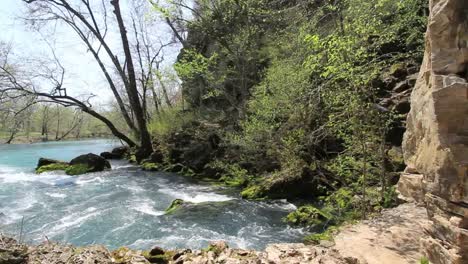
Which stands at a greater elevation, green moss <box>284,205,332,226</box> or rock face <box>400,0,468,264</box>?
rock face <box>400,0,468,264</box>

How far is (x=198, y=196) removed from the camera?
37.0 ft

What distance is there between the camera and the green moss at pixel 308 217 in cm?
789

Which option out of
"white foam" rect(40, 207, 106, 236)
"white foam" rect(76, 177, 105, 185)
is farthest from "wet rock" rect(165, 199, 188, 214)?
"white foam" rect(76, 177, 105, 185)

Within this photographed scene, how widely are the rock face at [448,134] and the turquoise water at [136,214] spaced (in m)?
4.60

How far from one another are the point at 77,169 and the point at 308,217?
12467 millimetres

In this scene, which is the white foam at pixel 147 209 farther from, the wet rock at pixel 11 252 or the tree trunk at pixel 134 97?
the tree trunk at pixel 134 97

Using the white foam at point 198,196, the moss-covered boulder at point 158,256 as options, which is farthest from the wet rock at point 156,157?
the moss-covered boulder at point 158,256

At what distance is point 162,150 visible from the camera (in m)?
19.2

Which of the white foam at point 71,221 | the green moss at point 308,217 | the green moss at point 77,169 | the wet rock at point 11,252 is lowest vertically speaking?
the white foam at point 71,221

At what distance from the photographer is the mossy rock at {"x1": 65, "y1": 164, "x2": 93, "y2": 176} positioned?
634 inches

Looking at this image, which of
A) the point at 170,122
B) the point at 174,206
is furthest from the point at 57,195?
the point at 170,122

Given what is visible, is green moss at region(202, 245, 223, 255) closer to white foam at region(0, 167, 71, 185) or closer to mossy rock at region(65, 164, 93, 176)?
white foam at region(0, 167, 71, 185)

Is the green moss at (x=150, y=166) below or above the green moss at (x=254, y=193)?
above

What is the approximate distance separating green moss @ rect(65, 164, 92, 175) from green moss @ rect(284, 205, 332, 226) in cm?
1168
